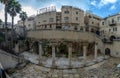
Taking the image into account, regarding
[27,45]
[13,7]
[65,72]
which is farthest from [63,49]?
[13,7]

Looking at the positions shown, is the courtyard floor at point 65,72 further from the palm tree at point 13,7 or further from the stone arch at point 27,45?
the palm tree at point 13,7

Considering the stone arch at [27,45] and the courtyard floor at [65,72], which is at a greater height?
the stone arch at [27,45]

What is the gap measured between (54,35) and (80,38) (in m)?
6.62

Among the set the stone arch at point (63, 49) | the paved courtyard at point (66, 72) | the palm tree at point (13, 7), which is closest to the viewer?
the paved courtyard at point (66, 72)

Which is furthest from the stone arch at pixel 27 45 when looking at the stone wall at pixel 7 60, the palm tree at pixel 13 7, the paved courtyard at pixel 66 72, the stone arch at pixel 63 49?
the paved courtyard at pixel 66 72

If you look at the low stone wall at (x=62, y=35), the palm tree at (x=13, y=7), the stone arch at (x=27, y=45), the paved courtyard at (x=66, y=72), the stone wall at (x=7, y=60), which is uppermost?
the palm tree at (x=13, y=7)

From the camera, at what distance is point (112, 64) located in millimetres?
29703

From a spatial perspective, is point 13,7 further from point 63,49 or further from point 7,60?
point 7,60

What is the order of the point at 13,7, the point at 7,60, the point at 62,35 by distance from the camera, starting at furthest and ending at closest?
the point at 13,7 < the point at 62,35 < the point at 7,60

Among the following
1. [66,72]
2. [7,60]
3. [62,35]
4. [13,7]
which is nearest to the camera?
[66,72]

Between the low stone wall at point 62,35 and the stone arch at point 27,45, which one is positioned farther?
the stone arch at point 27,45

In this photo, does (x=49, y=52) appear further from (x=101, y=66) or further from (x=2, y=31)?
(x=2, y=31)

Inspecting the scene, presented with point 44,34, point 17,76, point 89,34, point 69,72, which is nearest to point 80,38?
point 89,34

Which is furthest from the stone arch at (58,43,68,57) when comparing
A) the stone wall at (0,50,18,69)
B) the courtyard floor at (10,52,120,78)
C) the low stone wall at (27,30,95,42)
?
the stone wall at (0,50,18,69)
